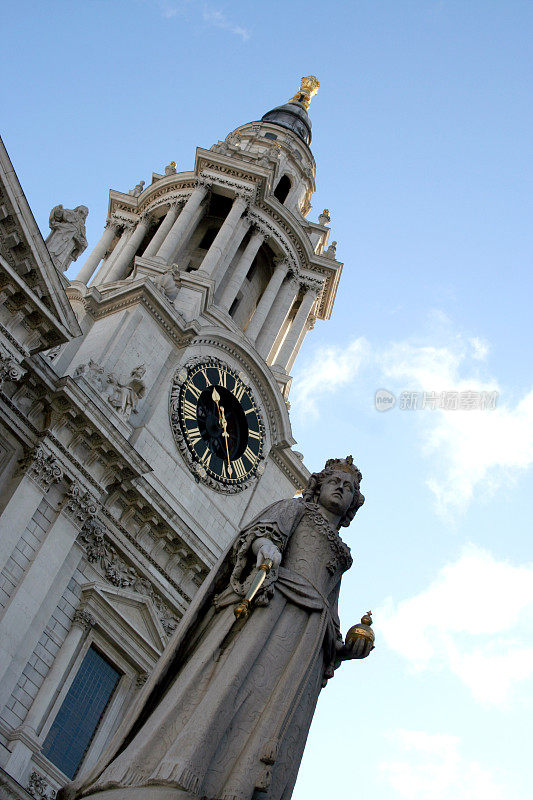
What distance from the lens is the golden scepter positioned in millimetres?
8562

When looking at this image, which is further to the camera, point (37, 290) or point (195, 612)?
point (37, 290)

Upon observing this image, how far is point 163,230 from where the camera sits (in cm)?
3341

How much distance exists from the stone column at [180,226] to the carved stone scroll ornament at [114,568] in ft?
35.2

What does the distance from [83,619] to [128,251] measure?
14825 mm

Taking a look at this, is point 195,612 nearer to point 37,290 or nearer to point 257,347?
point 37,290

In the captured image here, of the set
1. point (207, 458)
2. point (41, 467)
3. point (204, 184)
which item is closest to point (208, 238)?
point (204, 184)

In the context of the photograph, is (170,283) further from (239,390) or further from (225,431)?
(225,431)

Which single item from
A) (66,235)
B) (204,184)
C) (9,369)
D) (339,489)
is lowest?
(339,489)

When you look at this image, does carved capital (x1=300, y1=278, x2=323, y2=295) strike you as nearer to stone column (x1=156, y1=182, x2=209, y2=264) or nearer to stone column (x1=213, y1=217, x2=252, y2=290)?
stone column (x1=213, y1=217, x2=252, y2=290)

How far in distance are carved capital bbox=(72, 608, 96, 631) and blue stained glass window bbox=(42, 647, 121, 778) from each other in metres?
0.58

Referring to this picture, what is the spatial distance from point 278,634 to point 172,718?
118 centimetres

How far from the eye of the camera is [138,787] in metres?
7.43

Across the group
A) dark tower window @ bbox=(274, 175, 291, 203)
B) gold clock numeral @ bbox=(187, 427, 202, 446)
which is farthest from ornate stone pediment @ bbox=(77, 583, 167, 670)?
dark tower window @ bbox=(274, 175, 291, 203)

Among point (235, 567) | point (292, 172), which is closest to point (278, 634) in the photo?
point (235, 567)
